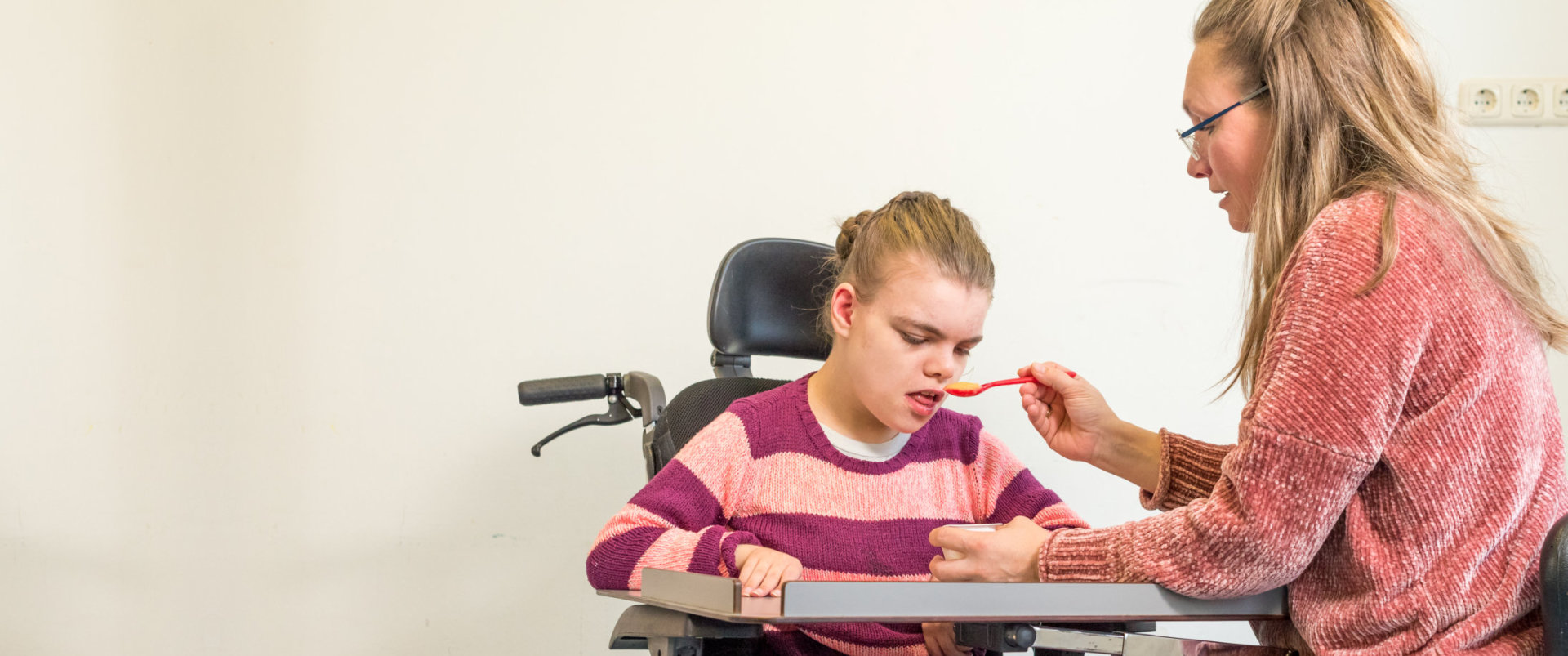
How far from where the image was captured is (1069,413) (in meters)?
1.32

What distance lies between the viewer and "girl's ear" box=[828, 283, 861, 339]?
1398 mm

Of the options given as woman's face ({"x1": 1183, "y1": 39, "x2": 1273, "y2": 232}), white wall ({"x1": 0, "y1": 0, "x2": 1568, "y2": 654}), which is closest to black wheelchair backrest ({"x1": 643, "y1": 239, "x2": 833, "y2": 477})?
white wall ({"x1": 0, "y1": 0, "x2": 1568, "y2": 654})

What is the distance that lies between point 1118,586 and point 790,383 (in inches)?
27.2

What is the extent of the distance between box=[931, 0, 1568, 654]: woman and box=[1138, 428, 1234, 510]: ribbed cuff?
18 centimetres

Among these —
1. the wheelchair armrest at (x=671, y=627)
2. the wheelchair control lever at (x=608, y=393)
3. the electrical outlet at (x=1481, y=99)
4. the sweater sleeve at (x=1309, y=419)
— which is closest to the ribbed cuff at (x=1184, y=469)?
Answer: the sweater sleeve at (x=1309, y=419)

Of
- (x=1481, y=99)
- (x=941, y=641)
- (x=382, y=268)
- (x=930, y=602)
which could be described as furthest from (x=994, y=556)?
(x=1481, y=99)

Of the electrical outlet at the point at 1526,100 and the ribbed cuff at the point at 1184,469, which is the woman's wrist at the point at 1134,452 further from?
the electrical outlet at the point at 1526,100

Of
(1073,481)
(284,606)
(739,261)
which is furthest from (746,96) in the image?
(284,606)

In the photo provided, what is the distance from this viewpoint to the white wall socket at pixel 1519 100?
6.72 ft

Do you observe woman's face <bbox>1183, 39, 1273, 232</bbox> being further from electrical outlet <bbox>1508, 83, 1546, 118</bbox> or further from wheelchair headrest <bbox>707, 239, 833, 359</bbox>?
electrical outlet <bbox>1508, 83, 1546, 118</bbox>

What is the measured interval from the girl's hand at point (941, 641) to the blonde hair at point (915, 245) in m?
0.39

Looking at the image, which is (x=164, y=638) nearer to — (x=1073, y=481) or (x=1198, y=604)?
(x=1073, y=481)

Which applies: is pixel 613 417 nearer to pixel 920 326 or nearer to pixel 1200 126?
pixel 920 326

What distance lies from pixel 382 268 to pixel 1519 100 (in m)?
2.08
